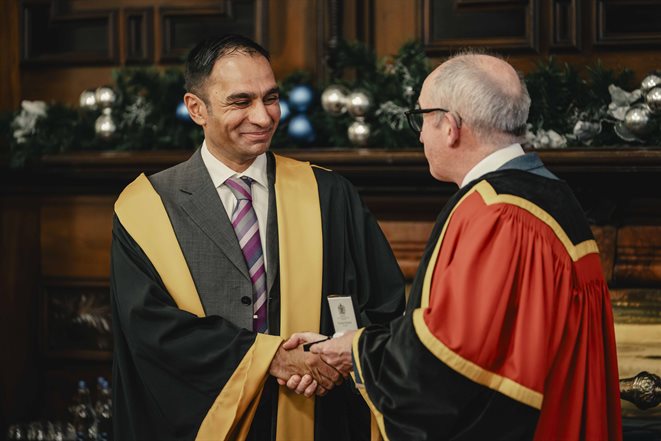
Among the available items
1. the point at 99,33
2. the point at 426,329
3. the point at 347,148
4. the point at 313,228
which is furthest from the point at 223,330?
the point at 99,33

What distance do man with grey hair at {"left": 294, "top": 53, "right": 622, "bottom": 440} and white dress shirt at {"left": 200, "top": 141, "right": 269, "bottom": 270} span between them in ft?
2.12

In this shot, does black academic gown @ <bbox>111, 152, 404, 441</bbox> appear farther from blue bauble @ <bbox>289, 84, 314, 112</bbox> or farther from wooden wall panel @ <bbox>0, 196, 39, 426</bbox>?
wooden wall panel @ <bbox>0, 196, 39, 426</bbox>

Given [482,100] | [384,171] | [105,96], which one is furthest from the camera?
[105,96]

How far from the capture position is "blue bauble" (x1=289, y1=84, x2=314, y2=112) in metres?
4.30

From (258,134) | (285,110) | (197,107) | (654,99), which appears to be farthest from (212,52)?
(654,99)

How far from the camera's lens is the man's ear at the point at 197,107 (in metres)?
3.03

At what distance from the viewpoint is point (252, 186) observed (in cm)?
307

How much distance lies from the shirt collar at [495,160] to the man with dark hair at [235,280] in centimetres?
67

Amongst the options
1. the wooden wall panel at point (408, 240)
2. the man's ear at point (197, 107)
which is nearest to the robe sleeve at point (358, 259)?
the man's ear at point (197, 107)

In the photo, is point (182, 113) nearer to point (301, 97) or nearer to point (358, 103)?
point (301, 97)

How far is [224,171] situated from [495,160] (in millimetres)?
931

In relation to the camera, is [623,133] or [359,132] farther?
[359,132]

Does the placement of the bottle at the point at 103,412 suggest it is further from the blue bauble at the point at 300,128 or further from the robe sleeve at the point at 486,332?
the robe sleeve at the point at 486,332

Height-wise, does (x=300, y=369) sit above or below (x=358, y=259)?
below
